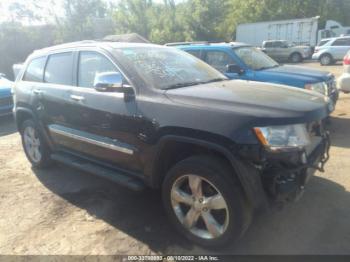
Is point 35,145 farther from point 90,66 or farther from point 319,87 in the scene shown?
point 319,87

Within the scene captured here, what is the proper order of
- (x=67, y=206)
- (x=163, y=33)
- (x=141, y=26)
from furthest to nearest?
(x=141, y=26) < (x=163, y=33) < (x=67, y=206)

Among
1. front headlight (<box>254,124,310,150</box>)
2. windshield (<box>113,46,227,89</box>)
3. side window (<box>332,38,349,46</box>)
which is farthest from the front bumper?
side window (<box>332,38,349,46</box>)

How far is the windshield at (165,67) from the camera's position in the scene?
3.58 meters

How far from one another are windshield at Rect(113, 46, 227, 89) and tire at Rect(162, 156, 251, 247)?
933mm

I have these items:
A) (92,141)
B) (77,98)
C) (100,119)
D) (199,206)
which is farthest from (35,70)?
(199,206)

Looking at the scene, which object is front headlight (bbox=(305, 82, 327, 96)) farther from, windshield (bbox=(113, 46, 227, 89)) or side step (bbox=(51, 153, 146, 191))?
side step (bbox=(51, 153, 146, 191))

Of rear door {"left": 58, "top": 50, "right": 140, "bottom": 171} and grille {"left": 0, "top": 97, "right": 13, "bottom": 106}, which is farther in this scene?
grille {"left": 0, "top": 97, "right": 13, "bottom": 106}

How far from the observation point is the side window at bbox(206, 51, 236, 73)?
23.8ft

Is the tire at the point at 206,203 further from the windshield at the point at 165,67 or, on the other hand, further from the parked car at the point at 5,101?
the parked car at the point at 5,101

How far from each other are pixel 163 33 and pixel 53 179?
98.3ft

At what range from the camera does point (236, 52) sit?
7.29 meters

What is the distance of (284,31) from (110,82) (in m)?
28.1

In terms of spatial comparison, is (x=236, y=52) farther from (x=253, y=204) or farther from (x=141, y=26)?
(x=141, y=26)

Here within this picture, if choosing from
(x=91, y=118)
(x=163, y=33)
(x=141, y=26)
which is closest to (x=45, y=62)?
(x=91, y=118)
